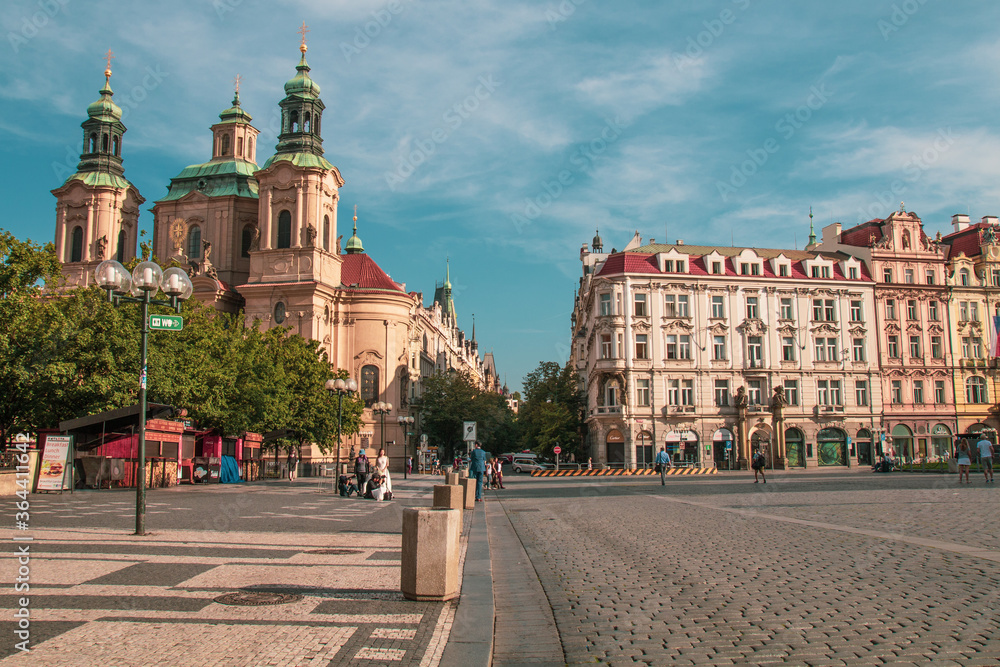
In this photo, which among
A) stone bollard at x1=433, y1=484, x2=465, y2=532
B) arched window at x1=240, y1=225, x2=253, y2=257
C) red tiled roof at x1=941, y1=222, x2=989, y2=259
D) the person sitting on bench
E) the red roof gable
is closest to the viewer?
stone bollard at x1=433, y1=484, x2=465, y2=532

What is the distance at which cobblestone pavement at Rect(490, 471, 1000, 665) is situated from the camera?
593 centimetres

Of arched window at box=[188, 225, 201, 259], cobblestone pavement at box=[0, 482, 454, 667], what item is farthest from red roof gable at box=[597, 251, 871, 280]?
cobblestone pavement at box=[0, 482, 454, 667]

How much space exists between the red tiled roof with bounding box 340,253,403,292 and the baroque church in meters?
0.12

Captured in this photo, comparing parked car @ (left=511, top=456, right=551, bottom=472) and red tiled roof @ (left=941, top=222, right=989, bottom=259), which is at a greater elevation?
red tiled roof @ (left=941, top=222, right=989, bottom=259)

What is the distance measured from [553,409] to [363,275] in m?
20.4

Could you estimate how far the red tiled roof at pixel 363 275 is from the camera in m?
70.9

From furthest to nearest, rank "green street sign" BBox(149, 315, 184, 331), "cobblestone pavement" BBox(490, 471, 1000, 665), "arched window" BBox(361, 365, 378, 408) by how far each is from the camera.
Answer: "arched window" BBox(361, 365, 378, 408)
"green street sign" BBox(149, 315, 184, 331)
"cobblestone pavement" BBox(490, 471, 1000, 665)

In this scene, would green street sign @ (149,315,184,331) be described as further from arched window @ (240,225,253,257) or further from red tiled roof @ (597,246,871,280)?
arched window @ (240,225,253,257)

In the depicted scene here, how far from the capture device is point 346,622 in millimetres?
6586

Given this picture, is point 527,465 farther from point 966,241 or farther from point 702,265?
point 966,241

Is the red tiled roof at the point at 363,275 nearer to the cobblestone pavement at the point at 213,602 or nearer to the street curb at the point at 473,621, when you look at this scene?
the cobblestone pavement at the point at 213,602

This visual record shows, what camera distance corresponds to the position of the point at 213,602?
7.31m

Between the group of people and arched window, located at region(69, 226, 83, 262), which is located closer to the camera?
the group of people

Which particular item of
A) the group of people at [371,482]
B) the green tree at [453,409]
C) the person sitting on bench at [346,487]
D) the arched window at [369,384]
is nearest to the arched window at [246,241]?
the arched window at [369,384]
